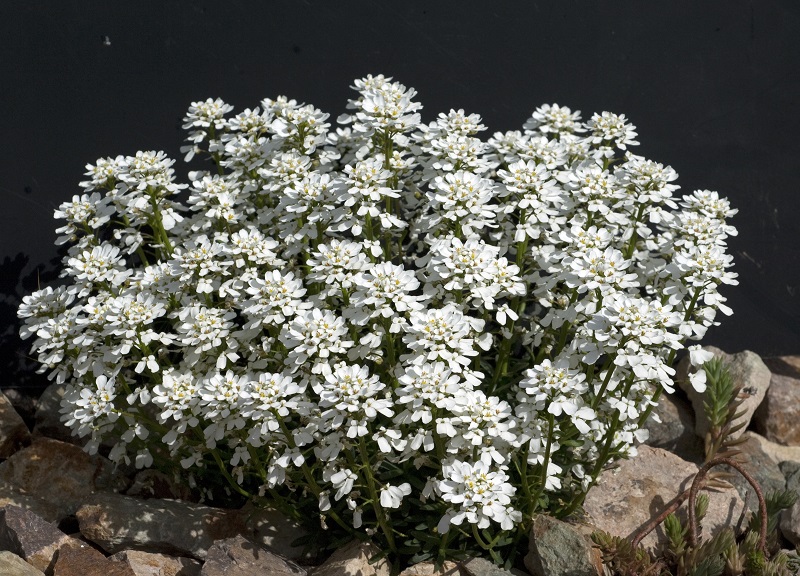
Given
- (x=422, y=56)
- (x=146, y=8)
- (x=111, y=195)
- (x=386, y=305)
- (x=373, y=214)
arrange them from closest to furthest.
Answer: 1. (x=386, y=305)
2. (x=373, y=214)
3. (x=111, y=195)
4. (x=146, y=8)
5. (x=422, y=56)

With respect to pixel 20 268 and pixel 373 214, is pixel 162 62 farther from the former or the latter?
pixel 373 214

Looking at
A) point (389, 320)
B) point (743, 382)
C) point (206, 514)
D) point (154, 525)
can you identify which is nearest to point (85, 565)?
point (154, 525)

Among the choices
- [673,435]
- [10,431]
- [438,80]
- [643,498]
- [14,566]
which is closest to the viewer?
[14,566]

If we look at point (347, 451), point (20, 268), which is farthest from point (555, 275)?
point (20, 268)

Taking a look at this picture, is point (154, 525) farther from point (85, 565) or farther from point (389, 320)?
point (389, 320)

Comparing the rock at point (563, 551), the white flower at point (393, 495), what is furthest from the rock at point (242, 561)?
the rock at point (563, 551)
